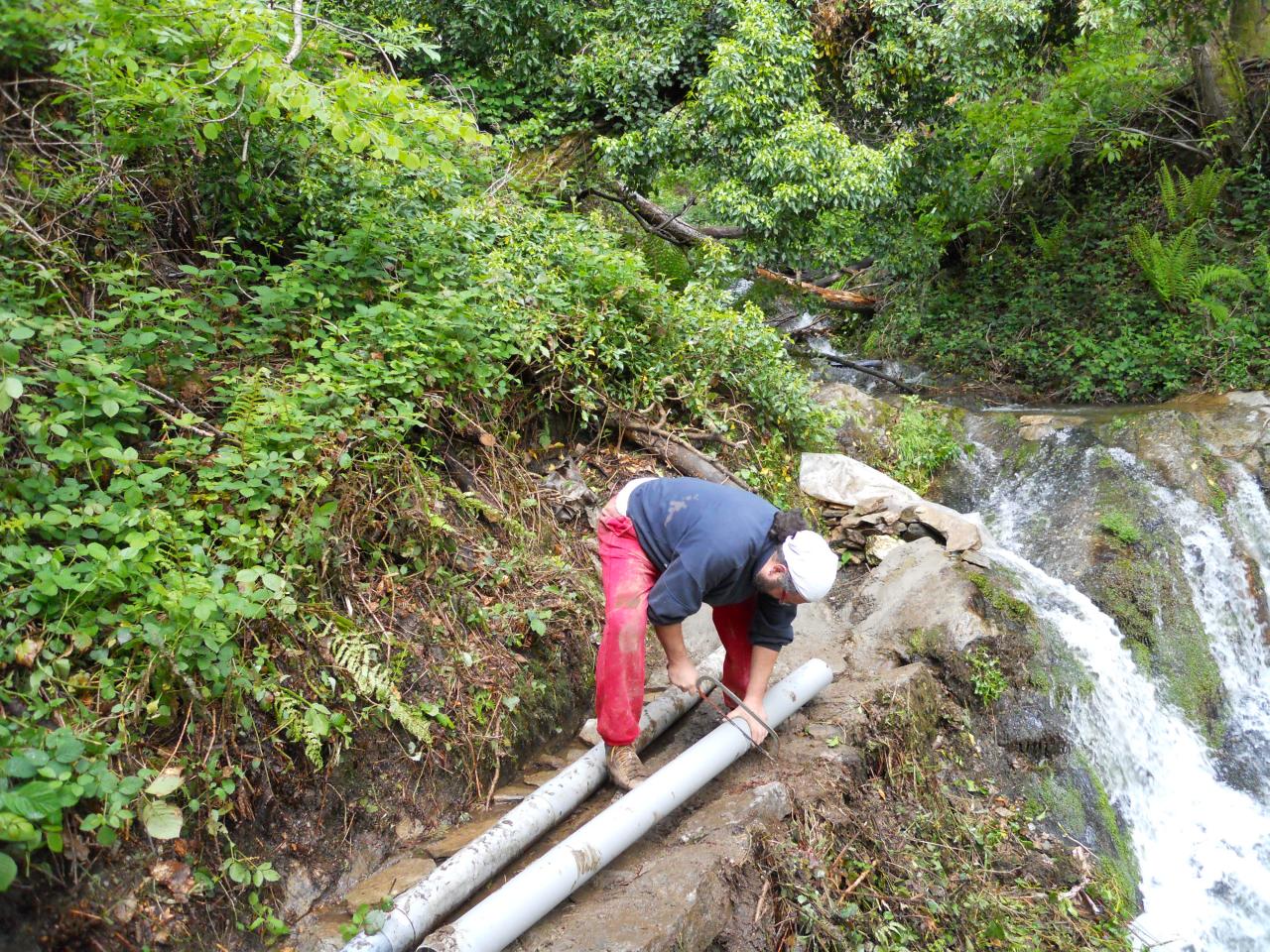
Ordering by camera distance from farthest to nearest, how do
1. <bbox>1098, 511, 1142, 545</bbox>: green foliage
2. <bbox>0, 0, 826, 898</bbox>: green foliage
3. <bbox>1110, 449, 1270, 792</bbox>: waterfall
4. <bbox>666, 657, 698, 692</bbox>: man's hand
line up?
<bbox>1098, 511, 1142, 545</bbox>: green foliage
<bbox>1110, 449, 1270, 792</bbox>: waterfall
<bbox>666, 657, 698, 692</bbox>: man's hand
<bbox>0, 0, 826, 898</bbox>: green foliage

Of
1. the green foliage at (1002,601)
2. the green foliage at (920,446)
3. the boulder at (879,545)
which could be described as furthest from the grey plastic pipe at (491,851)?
the green foliage at (920,446)

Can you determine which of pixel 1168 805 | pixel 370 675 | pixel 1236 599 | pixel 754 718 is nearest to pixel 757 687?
pixel 754 718

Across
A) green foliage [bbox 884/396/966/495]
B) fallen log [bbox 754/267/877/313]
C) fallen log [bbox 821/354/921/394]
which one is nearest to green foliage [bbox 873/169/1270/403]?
fallen log [bbox 754/267/877/313]

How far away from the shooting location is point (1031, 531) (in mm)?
7852

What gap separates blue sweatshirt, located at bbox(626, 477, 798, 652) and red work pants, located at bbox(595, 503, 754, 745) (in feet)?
0.25

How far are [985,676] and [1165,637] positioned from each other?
2.18 meters

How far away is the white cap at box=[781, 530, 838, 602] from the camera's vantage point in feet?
11.3

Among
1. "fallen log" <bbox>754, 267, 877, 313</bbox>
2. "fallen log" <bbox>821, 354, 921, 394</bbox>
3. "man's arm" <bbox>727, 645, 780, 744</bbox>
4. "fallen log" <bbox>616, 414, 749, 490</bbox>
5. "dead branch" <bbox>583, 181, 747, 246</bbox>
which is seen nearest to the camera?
"man's arm" <bbox>727, 645, 780, 744</bbox>

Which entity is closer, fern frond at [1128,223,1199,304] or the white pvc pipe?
the white pvc pipe

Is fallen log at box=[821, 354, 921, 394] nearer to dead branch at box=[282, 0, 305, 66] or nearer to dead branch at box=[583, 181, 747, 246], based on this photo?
dead branch at box=[583, 181, 747, 246]

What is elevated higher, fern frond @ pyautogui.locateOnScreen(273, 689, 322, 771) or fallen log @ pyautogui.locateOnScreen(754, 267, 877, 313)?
fern frond @ pyautogui.locateOnScreen(273, 689, 322, 771)

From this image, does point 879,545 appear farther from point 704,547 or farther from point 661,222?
point 661,222

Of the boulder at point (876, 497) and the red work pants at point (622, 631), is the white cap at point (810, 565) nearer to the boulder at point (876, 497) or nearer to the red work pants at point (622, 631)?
the red work pants at point (622, 631)

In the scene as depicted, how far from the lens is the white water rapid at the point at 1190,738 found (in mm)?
5223
